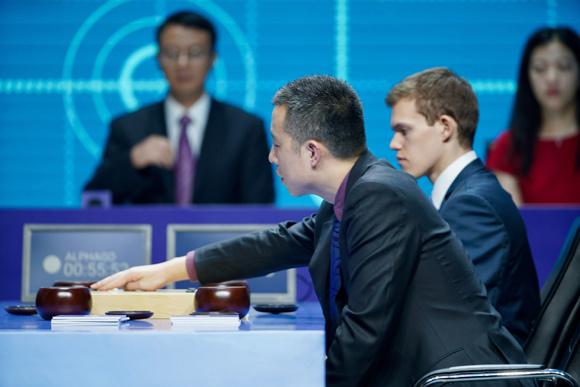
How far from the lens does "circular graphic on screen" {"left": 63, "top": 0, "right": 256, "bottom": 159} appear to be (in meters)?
5.29

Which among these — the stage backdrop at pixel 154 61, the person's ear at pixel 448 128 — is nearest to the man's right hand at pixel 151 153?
the stage backdrop at pixel 154 61

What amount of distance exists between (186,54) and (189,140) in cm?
56

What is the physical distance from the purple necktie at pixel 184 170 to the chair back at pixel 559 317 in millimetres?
2656

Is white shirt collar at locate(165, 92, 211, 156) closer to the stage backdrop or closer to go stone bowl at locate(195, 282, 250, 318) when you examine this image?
the stage backdrop

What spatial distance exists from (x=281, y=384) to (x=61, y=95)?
14.2 ft

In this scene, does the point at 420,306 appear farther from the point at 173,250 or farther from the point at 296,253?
the point at 173,250

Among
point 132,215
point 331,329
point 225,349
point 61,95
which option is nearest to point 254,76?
point 61,95

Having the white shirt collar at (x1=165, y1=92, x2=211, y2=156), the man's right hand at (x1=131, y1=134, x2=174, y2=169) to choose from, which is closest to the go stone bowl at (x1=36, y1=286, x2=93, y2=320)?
the man's right hand at (x1=131, y1=134, x2=174, y2=169)

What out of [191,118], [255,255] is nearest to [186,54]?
[191,118]

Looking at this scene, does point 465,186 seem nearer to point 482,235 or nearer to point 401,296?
point 482,235

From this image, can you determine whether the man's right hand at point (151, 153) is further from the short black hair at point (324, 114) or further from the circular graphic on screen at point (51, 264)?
the short black hair at point (324, 114)

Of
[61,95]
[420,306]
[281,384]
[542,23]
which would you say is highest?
[542,23]

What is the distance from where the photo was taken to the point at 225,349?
144 cm

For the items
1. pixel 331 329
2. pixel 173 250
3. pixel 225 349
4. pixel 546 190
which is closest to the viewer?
pixel 225 349
